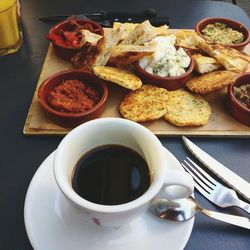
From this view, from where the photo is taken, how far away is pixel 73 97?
1.08m

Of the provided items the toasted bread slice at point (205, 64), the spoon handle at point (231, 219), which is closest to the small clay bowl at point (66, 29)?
the toasted bread slice at point (205, 64)

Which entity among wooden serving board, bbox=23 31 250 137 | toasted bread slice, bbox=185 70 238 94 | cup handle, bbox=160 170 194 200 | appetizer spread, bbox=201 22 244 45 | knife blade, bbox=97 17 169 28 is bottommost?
wooden serving board, bbox=23 31 250 137

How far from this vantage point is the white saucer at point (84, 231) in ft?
2.29

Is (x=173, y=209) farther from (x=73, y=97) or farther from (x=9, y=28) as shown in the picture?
(x=9, y=28)

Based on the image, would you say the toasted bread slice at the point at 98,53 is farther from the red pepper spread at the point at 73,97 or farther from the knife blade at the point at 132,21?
the knife blade at the point at 132,21

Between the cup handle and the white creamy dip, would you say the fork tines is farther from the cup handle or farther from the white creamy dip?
the white creamy dip

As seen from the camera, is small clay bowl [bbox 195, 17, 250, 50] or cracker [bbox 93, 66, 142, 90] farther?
small clay bowl [bbox 195, 17, 250, 50]

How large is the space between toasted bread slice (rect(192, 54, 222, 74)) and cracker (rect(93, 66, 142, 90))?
224mm

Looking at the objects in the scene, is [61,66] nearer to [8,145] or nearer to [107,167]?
[8,145]

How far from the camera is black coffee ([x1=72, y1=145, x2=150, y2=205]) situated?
27.6 inches


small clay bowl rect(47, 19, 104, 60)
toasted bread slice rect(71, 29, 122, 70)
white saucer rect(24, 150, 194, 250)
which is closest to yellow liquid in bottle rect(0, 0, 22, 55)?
small clay bowl rect(47, 19, 104, 60)

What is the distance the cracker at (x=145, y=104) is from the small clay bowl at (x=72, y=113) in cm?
8

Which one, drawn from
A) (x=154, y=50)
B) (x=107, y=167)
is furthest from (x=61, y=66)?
(x=107, y=167)

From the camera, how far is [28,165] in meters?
0.97
